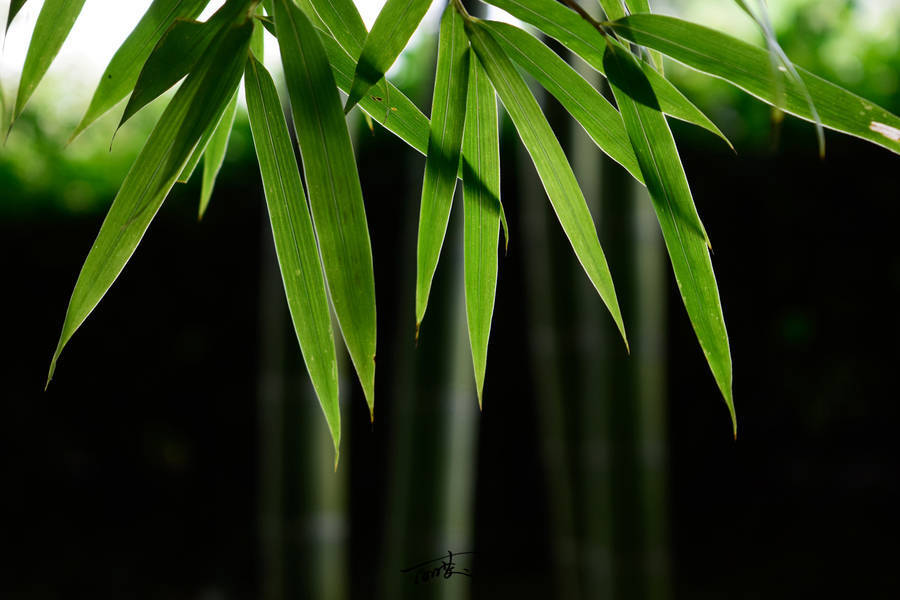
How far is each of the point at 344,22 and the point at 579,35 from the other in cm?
19

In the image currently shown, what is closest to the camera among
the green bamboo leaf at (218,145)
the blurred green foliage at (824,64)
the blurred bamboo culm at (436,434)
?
the green bamboo leaf at (218,145)

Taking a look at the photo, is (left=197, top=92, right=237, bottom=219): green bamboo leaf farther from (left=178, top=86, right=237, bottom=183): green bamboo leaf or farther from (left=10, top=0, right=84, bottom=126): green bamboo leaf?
(left=10, top=0, right=84, bottom=126): green bamboo leaf

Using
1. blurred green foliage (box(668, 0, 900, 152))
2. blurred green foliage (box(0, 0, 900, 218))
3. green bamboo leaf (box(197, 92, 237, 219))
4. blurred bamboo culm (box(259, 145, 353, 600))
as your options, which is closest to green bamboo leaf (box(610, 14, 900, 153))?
green bamboo leaf (box(197, 92, 237, 219))

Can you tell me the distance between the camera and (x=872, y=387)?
259 cm

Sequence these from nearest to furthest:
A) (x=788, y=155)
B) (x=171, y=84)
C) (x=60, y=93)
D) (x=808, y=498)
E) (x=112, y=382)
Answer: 1. (x=171, y=84)
2. (x=788, y=155)
3. (x=808, y=498)
4. (x=112, y=382)
5. (x=60, y=93)

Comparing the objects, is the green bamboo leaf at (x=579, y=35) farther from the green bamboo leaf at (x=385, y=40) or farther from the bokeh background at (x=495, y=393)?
the bokeh background at (x=495, y=393)

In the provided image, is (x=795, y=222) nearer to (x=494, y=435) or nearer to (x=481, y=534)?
(x=494, y=435)

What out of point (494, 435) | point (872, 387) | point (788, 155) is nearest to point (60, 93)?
point (494, 435)

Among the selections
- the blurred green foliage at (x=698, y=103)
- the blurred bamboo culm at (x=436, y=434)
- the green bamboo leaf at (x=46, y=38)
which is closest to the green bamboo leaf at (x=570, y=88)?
the green bamboo leaf at (x=46, y=38)

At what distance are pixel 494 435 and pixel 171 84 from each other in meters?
2.51

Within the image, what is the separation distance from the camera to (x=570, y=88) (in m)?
0.56

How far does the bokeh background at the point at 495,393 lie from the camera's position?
1.47 metres

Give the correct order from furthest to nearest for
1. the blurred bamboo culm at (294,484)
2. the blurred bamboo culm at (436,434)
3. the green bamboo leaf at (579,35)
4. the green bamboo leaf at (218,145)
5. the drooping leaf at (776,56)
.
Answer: the blurred bamboo culm at (294,484) → the blurred bamboo culm at (436,434) → the green bamboo leaf at (218,145) → the green bamboo leaf at (579,35) → the drooping leaf at (776,56)

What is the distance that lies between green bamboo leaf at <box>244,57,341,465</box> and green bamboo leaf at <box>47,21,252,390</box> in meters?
0.04
